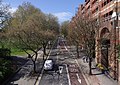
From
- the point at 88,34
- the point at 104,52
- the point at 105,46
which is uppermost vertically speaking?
the point at 88,34

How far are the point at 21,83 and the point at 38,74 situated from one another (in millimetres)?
6123

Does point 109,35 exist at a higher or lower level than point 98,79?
higher

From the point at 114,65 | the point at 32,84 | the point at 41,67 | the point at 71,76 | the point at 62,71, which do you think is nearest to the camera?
the point at 32,84

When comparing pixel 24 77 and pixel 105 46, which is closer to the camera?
pixel 24 77

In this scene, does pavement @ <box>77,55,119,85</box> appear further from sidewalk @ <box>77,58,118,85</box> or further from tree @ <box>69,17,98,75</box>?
tree @ <box>69,17,98,75</box>

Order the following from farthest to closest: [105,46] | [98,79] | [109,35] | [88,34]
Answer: [105,46] → [88,34] → [109,35] → [98,79]

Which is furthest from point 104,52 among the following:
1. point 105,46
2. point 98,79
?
point 98,79

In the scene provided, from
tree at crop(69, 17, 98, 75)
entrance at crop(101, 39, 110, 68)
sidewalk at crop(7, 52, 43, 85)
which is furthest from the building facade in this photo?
sidewalk at crop(7, 52, 43, 85)

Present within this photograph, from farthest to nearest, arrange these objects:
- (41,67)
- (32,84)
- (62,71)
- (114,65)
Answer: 1. (41,67)
2. (62,71)
3. (114,65)
4. (32,84)

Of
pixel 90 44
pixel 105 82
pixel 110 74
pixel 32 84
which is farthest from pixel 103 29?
pixel 32 84

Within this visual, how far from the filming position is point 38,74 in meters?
36.9

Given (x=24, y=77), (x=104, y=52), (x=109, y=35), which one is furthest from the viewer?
(x=104, y=52)

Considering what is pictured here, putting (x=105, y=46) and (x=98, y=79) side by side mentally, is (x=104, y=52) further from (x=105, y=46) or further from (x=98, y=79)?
(x=98, y=79)

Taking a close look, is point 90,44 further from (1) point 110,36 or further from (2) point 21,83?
(2) point 21,83
